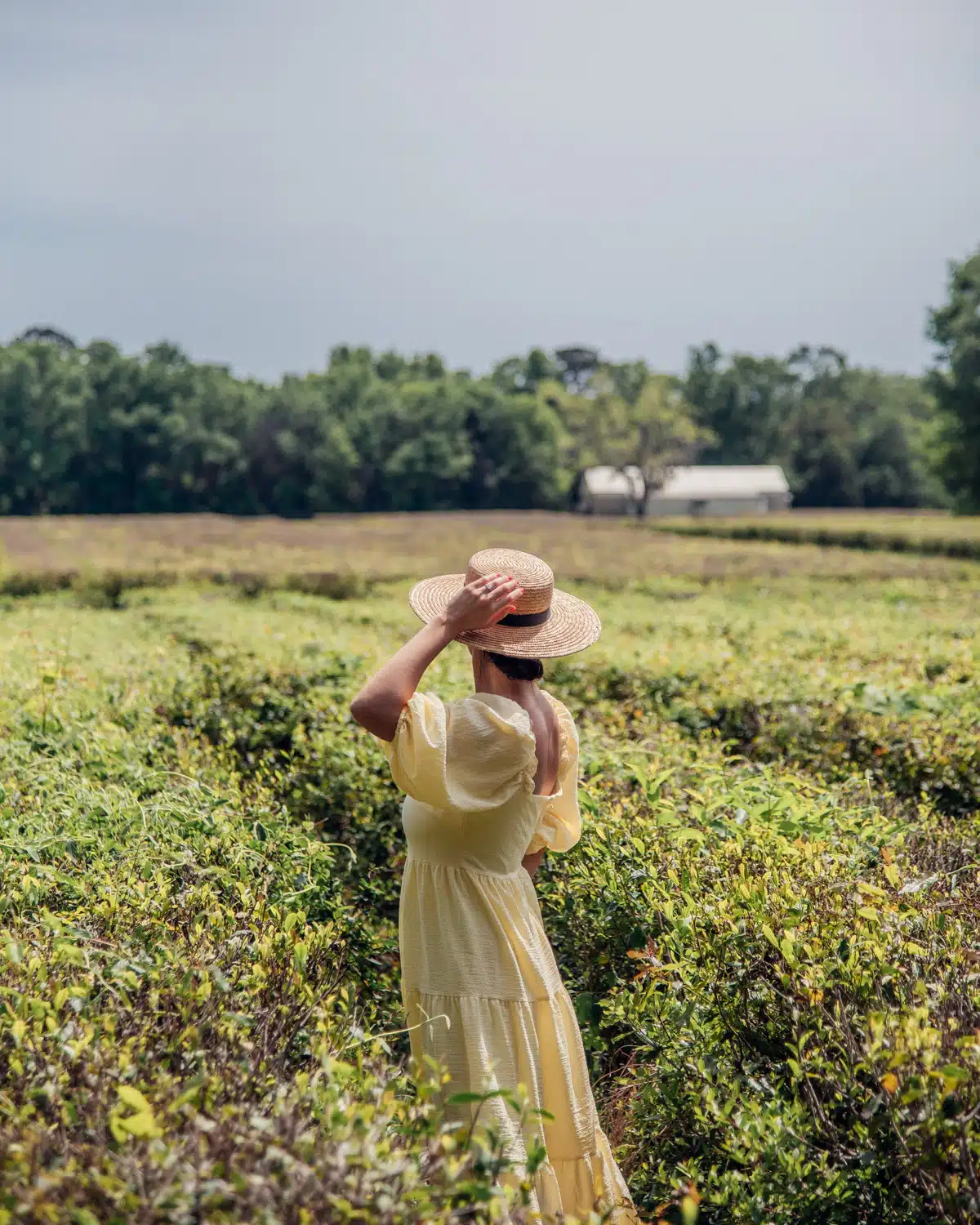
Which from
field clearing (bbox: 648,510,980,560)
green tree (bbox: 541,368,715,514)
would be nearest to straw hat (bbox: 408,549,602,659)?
field clearing (bbox: 648,510,980,560)

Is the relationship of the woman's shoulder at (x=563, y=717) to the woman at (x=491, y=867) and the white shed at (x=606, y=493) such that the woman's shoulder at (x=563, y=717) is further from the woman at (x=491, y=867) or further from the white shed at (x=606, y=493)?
the white shed at (x=606, y=493)

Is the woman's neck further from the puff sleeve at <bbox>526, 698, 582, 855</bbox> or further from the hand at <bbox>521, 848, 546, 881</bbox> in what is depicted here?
the hand at <bbox>521, 848, 546, 881</bbox>

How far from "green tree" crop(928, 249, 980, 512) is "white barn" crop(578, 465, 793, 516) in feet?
117

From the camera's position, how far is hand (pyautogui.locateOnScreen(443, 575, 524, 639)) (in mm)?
2684

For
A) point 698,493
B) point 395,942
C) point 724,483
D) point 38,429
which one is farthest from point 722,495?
point 395,942

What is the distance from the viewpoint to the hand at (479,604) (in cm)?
268

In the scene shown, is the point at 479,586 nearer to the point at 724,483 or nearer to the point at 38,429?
the point at 38,429

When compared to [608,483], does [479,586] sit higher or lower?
higher

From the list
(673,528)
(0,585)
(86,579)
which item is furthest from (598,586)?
(673,528)

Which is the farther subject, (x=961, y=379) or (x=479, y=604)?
(x=961, y=379)

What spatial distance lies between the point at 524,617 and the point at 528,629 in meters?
0.03

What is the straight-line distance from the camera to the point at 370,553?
2345 centimetres

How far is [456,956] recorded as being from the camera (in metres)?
2.73

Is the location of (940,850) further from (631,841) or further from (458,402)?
(458,402)
